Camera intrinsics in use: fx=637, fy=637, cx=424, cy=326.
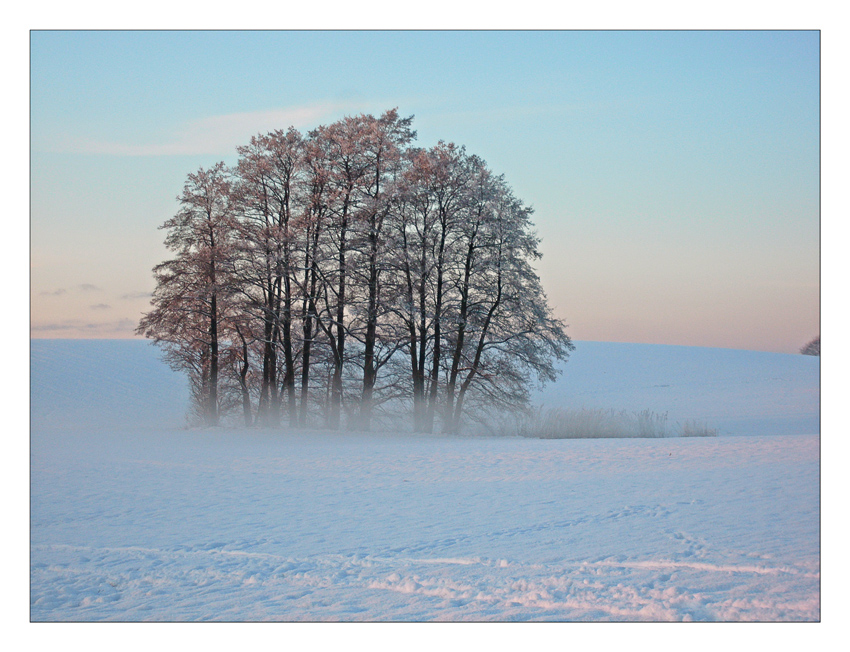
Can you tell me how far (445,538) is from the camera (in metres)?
7.89

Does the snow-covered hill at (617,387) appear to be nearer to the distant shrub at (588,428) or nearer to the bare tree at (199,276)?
the distant shrub at (588,428)

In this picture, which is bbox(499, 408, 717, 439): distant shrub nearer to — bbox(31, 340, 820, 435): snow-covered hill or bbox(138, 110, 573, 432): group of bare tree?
bbox(138, 110, 573, 432): group of bare tree

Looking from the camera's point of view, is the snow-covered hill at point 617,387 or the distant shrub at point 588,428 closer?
the distant shrub at point 588,428

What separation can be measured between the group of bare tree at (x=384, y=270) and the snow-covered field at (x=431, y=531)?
619cm

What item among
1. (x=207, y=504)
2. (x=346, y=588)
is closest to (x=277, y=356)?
(x=207, y=504)

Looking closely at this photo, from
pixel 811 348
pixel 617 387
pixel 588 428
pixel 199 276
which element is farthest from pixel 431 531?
pixel 811 348

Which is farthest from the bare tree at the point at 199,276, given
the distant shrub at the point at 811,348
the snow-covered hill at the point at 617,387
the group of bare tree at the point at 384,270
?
the distant shrub at the point at 811,348

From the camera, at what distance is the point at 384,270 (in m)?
23.4

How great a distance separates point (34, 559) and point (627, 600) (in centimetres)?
668

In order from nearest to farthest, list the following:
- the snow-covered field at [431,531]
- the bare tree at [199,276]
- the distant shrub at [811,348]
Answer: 1. the snow-covered field at [431,531]
2. the bare tree at [199,276]
3. the distant shrub at [811,348]

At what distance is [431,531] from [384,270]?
15.9 metres

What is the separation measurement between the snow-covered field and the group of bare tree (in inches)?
244

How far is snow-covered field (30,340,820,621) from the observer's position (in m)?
5.93

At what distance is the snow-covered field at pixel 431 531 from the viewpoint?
19.4 ft
